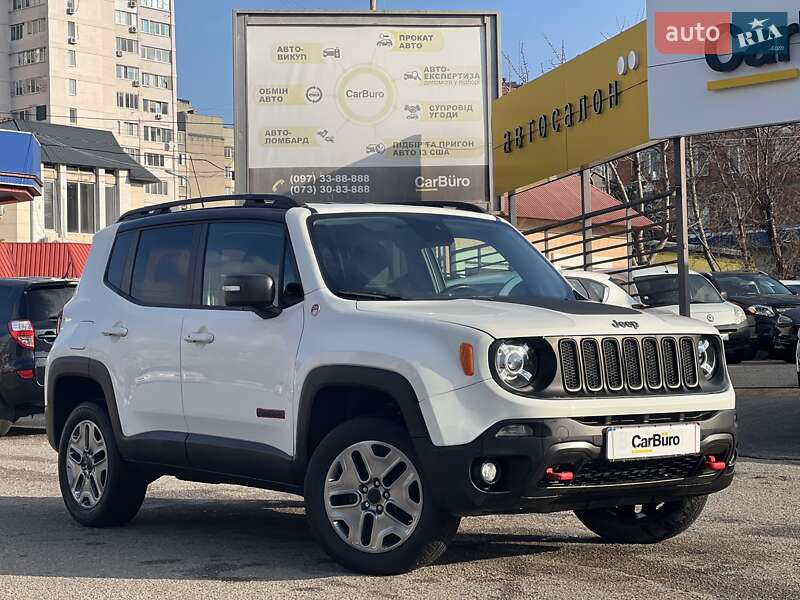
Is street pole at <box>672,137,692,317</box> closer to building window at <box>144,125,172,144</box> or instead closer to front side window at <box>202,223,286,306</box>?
front side window at <box>202,223,286,306</box>

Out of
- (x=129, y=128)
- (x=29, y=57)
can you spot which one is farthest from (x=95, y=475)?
(x=129, y=128)

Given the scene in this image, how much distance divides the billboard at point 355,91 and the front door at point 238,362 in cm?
1212

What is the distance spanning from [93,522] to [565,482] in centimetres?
329

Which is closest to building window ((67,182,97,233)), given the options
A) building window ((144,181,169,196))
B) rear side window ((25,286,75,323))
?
building window ((144,181,169,196))

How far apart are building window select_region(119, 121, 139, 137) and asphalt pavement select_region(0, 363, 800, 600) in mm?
111723

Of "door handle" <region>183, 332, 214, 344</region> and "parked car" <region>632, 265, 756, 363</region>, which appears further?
"parked car" <region>632, 265, 756, 363</region>

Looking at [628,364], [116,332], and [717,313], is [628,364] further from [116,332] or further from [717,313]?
[717,313]

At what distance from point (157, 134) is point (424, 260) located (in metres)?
118

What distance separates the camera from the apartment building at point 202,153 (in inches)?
5167

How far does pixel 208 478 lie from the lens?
7449 millimetres

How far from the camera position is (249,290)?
6.80 meters

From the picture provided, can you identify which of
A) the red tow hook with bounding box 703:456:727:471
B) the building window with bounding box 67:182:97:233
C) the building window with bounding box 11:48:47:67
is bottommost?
the red tow hook with bounding box 703:456:727:471

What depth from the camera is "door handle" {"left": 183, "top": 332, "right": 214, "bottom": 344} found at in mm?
7246

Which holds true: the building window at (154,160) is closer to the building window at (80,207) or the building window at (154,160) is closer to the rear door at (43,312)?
the building window at (80,207)
